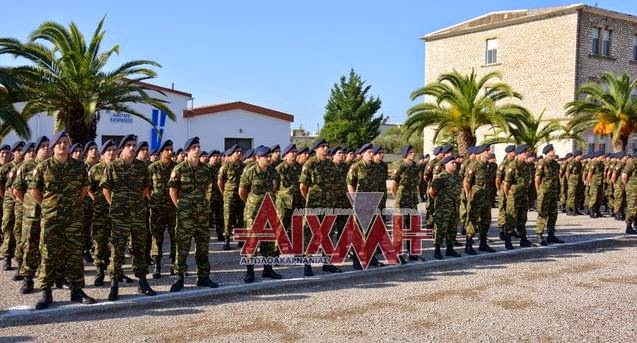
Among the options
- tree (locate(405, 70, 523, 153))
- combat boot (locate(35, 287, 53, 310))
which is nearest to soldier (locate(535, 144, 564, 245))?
tree (locate(405, 70, 523, 153))

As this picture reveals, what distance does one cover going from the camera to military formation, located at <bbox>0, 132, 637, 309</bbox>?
6477 millimetres

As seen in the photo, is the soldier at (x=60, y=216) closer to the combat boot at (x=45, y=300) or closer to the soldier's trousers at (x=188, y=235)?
the combat boot at (x=45, y=300)

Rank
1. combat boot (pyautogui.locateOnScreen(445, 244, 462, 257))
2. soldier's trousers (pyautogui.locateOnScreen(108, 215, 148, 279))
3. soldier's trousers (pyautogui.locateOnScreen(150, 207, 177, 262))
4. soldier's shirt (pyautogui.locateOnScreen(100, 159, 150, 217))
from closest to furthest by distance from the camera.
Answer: soldier's trousers (pyautogui.locateOnScreen(108, 215, 148, 279))
soldier's shirt (pyautogui.locateOnScreen(100, 159, 150, 217))
soldier's trousers (pyautogui.locateOnScreen(150, 207, 177, 262))
combat boot (pyautogui.locateOnScreen(445, 244, 462, 257))

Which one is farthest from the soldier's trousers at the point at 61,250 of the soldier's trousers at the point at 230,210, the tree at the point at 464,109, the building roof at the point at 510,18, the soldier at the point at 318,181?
the building roof at the point at 510,18

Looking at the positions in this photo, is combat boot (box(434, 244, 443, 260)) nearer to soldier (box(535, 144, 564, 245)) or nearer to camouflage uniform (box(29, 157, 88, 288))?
soldier (box(535, 144, 564, 245))

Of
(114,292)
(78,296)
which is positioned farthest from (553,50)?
(78,296)

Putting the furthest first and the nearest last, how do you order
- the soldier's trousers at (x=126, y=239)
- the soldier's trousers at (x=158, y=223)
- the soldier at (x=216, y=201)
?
1. the soldier at (x=216, y=201)
2. the soldier's trousers at (x=158, y=223)
3. the soldier's trousers at (x=126, y=239)

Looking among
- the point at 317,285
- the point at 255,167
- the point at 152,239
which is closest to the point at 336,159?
the point at 255,167

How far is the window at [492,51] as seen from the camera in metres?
33.5

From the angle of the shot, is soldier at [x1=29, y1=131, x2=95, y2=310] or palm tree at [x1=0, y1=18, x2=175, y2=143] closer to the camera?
soldier at [x1=29, y1=131, x2=95, y2=310]

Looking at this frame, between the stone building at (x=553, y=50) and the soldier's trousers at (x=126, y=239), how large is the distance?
83.5 ft

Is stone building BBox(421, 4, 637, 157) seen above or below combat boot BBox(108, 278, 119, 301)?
above

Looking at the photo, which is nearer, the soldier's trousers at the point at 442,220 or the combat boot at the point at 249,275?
the combat boot at the point at 249,275

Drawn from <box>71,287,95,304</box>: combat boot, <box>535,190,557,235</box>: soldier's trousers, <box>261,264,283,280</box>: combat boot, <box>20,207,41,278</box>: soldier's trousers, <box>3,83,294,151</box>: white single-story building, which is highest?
<box>3,83,294,151</box>: white single-story building
